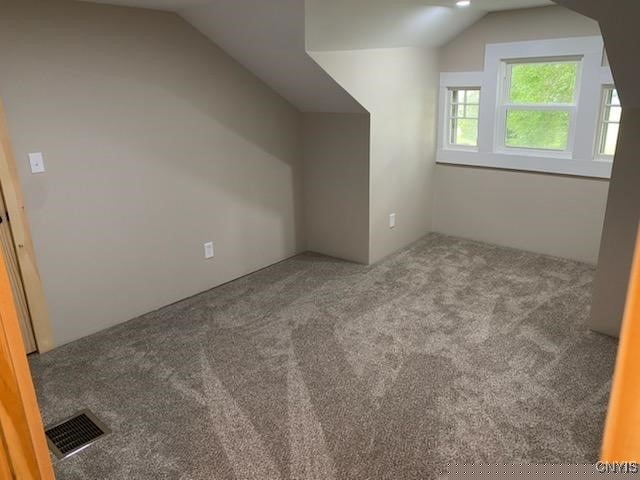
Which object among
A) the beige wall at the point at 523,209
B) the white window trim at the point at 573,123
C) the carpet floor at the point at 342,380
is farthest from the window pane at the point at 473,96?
the carpet floor at the point at 342,380

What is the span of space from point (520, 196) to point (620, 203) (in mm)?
1571

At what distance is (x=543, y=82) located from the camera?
406 cm

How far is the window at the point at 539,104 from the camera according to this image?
3.95 meters

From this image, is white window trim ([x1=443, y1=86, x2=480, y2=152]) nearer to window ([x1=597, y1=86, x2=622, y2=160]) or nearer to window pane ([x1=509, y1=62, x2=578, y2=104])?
window pane ([x1=509, y1=62, x2=578, y2=104])

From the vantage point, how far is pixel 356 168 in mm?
3959

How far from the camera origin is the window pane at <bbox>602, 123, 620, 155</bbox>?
381 cm

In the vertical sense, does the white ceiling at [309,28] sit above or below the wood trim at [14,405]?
above

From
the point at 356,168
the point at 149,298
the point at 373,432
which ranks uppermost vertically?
the point at 356,168

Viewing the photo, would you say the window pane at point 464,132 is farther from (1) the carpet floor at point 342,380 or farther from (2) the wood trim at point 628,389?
(2) the wood trim at point 628,389

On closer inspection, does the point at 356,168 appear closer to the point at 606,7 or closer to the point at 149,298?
the point at 149,298

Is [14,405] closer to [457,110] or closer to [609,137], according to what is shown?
[609,137]

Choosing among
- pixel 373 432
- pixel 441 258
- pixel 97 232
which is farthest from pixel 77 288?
pixel 441 258

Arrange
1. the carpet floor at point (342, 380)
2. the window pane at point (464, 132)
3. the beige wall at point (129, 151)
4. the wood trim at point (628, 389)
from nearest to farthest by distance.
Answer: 1. the wood trim at point (628, 389)
2. the carpet floor at point (342, 380)
3. the beige wall at point (129, 151)
4. the window pane at point (464, 132)

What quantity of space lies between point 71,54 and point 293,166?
6.54ft
